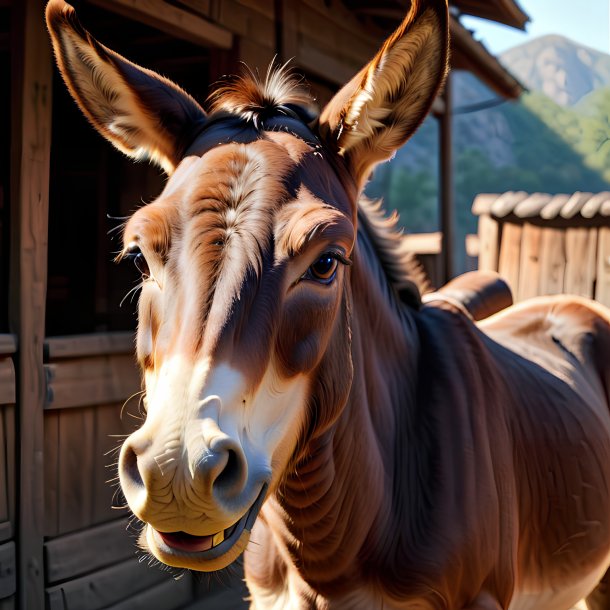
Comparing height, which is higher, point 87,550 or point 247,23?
point 247,23

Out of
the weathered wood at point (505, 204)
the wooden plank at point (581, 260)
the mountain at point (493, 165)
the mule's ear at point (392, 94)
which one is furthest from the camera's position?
the mountain at point (493, 165)

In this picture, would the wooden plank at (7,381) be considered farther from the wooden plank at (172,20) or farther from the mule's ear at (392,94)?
the mule's ear at (392,94)

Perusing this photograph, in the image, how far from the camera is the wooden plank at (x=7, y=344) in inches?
133

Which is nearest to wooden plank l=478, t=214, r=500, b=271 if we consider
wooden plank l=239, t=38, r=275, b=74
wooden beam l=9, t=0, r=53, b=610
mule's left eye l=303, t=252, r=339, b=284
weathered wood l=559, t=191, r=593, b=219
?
weathered wood l=559, t=191, r=593, b=219

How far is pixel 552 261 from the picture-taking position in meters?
5.58

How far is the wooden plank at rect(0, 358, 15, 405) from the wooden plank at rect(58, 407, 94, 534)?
0.39m

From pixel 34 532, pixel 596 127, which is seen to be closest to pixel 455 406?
pixel 596 127

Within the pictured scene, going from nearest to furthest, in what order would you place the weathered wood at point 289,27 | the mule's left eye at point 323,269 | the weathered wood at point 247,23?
the mule's left eye at point 323,269
the weathered wood at point 247,23
the weathered wood at point 289,27

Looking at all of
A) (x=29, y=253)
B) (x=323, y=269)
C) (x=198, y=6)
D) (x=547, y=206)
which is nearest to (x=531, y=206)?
(x=547, y=206)

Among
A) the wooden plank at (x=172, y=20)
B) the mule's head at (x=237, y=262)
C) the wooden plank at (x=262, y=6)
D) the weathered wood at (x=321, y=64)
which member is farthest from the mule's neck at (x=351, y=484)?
the weathered wood at (x=321, y=64)

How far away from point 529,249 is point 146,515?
16.1 ft

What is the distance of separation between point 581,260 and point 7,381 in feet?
13.3

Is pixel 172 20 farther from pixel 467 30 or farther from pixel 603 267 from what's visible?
pixel 603 267

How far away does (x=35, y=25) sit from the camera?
3502 millimetres
